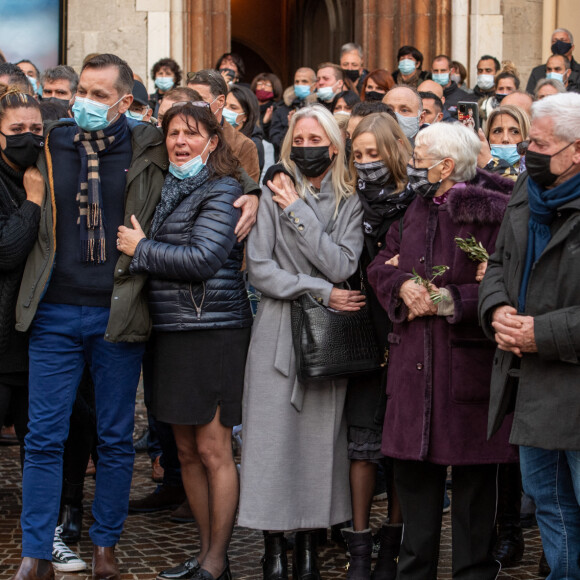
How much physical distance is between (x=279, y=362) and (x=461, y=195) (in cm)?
116

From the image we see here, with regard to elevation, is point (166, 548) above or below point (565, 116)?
below

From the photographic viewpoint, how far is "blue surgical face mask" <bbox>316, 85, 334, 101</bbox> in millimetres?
10453

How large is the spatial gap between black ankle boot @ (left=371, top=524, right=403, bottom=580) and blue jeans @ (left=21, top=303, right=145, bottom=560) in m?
1.22

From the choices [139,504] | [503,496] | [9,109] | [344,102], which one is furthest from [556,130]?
[344,102]

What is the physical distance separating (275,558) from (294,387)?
2.64ft

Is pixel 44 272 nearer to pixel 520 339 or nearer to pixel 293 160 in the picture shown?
pixel 293 160

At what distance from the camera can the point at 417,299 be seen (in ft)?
15.5

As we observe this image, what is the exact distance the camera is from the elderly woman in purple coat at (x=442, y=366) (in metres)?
4.68

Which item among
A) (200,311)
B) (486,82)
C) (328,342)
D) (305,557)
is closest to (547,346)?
(328,342)

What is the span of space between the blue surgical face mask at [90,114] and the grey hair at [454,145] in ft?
4.79

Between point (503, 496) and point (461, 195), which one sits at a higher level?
point (461, 195)

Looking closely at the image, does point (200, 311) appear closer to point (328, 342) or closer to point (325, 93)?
point (328, 342)

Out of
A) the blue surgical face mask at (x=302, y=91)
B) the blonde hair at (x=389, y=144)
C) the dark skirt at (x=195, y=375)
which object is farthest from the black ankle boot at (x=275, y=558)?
the blue surgical face mask at (x=302, y=91)

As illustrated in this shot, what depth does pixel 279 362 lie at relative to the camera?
5180 mm
